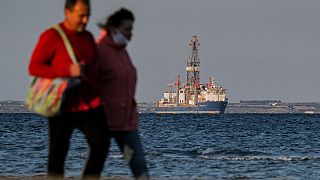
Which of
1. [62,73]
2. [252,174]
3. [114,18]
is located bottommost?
[252,174]

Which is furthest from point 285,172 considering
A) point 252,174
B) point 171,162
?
point 171,162

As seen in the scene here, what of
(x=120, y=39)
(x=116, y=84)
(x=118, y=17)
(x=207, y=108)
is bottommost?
(x=116, y=84)

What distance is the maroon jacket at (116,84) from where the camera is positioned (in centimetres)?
627

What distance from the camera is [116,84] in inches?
247

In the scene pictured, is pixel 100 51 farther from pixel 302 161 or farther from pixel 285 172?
pixel 302 161

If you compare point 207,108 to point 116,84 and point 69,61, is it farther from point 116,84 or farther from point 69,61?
point 69,61

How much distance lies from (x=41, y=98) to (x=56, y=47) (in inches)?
14.8

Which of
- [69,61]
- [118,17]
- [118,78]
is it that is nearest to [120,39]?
[118,17]

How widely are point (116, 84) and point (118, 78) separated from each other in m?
0.05

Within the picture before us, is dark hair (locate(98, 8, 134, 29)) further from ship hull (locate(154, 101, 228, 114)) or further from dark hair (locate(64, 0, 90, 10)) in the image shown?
ship hull (locate(154, 101, 228, 114))

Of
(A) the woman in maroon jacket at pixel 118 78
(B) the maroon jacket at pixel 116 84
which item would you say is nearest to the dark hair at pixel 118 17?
A: (A) the woman in maroon jacket at pixel 118 78

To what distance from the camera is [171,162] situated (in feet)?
78.4

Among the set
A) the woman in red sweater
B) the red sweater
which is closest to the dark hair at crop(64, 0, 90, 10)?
the woman in red sweater

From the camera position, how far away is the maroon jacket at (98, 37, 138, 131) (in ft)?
20.6
